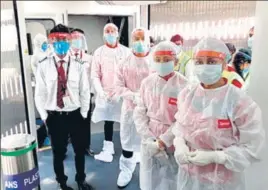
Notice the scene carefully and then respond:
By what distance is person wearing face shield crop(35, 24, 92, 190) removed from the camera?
135cm

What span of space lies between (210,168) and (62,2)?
76 cm

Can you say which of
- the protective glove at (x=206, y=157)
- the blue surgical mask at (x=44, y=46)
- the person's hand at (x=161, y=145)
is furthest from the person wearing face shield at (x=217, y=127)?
the blue surgical mask at (x=44, y=46)

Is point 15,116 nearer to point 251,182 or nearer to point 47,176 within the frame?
point 47,176

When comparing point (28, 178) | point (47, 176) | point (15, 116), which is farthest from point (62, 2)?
point (47, 176)

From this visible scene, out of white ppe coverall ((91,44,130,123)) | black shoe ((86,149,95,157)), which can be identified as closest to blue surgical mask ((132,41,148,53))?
white ppe coverall ((91,44,130,123))

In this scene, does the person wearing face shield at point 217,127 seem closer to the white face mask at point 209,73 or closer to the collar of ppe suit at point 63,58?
the white face mask at point 209,73

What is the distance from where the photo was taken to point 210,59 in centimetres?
93

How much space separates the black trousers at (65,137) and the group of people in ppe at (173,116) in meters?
0.18

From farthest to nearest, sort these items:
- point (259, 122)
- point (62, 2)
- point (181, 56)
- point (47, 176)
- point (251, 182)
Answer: point (47, 176) → point (181, 56) → point (251, 182) → point (259, 122) → point (62, 2)

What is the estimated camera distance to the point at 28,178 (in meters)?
0.79

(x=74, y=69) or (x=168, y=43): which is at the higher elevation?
(x=168, y=43)

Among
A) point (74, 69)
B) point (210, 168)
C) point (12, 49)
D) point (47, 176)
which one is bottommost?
point (47, 176)

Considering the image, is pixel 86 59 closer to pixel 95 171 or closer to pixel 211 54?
pixel 95 171

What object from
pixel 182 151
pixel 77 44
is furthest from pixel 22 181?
pixel 77 44
